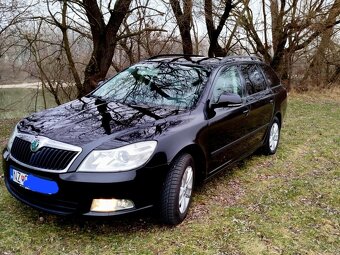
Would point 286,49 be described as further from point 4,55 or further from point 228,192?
point 228,192

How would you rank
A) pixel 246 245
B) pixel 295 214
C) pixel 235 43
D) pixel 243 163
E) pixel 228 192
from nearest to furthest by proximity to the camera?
pixel 246 245, pixel 295 214, pixel 228 192, pixel 243 163, pixel 235 43

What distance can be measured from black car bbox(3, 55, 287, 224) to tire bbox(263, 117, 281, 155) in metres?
1.05

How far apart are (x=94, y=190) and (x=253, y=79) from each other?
3209 millimetres

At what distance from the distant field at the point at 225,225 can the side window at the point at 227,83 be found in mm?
1170

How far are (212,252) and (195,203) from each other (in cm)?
100

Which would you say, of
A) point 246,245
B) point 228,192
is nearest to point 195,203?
point 228,192

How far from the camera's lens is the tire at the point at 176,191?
3328mm

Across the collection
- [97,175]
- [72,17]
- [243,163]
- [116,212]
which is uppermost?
[72,17]

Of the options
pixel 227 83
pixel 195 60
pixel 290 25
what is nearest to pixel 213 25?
pixel 290 25

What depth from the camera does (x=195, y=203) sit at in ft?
13.6

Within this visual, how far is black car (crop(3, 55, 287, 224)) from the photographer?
305 cm

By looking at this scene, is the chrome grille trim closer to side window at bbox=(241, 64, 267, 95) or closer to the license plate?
the license plate

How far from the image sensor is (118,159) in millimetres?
3076

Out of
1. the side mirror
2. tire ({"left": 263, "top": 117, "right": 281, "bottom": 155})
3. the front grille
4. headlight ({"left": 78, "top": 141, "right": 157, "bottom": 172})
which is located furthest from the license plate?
tire ({"left": 263, "top": 117, "right": 281, "bottom": 155})
